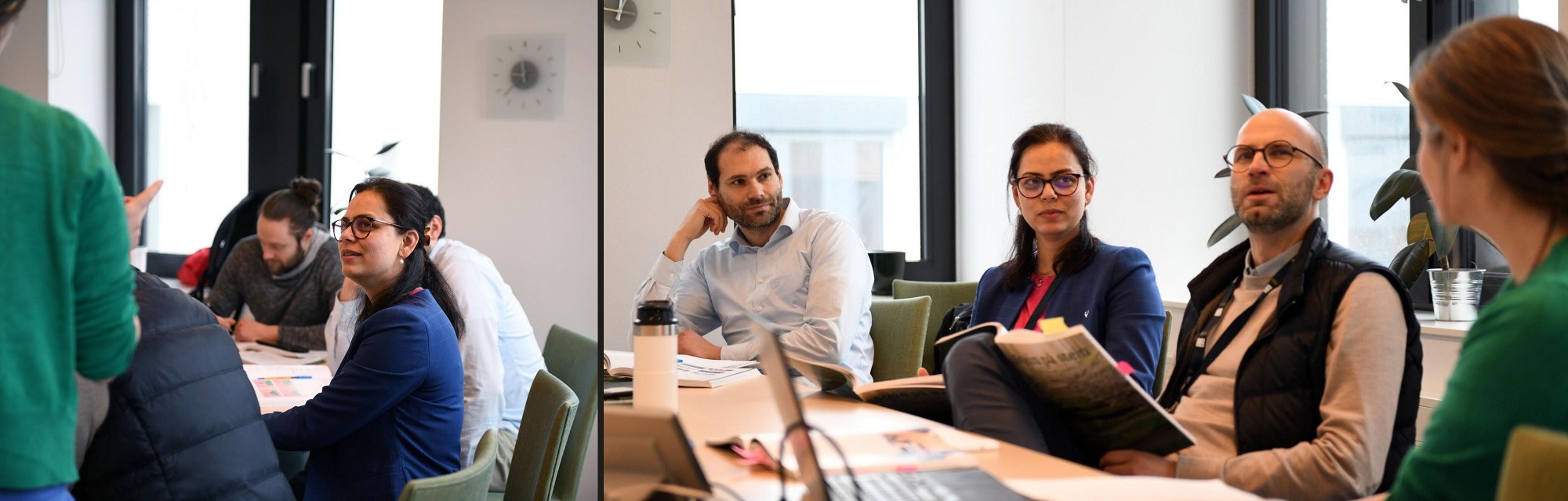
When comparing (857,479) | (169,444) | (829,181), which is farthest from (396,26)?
(857,479)

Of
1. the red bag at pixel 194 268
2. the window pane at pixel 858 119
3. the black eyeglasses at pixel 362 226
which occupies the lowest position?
the red bag at pixel 194 268

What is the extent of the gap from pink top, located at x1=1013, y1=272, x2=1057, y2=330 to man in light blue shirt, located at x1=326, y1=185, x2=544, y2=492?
46.7 inches

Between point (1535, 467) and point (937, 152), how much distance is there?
11.2 ft

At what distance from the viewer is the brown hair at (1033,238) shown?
197 cm

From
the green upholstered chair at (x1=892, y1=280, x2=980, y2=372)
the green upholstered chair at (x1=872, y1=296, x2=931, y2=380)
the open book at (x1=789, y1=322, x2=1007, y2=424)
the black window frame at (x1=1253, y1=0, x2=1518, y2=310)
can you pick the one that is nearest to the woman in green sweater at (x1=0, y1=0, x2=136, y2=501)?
the open book at (x1=789, y1=322, x2=1007, y2=424)

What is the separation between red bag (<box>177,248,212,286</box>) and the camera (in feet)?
13.1

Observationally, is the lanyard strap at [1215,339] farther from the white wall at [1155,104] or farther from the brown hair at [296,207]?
the brown hair at [296,207]

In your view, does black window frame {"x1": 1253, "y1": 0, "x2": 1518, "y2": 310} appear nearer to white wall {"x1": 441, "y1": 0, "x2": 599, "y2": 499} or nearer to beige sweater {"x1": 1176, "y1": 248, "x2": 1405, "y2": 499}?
beige sweater {"x1": 1176, "y1": 248, "x2": 1405, "y2": 499}

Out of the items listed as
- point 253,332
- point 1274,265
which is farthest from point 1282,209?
point 253,332

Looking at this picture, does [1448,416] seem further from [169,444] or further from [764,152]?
[169,444]

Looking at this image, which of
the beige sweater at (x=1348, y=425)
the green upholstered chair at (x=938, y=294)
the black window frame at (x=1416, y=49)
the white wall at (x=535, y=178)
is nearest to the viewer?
the beige sweater at (x=1348, y=425)

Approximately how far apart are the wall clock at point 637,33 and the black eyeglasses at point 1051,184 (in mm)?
952

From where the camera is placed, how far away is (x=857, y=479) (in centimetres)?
95

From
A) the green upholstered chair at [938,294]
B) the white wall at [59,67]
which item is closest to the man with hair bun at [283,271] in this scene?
the white wall at [59,67]
